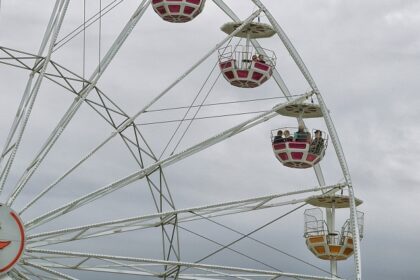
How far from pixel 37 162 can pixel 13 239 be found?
176 cm

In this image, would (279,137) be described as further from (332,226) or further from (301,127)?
(332,226)

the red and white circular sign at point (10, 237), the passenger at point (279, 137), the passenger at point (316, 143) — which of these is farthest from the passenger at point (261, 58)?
the red and white circular sign at point (10, 237)

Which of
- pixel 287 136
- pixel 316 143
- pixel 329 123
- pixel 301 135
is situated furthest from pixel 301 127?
pixel 329 123

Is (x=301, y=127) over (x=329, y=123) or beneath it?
over

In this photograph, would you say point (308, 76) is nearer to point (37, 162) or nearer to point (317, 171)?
point (317, 171)

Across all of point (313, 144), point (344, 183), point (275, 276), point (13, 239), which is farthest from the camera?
point (313, 144)

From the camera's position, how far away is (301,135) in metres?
26.7

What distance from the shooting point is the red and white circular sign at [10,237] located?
71.9 feet

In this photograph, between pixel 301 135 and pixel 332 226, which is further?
pixel 332 226

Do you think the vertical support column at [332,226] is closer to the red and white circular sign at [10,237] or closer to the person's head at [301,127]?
the person's head at [301,127]

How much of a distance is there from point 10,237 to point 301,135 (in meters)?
7.68

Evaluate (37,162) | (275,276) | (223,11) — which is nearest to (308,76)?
(223,11)

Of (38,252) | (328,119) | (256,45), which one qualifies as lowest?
(38,252)

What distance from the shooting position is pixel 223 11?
26516 millimetres
